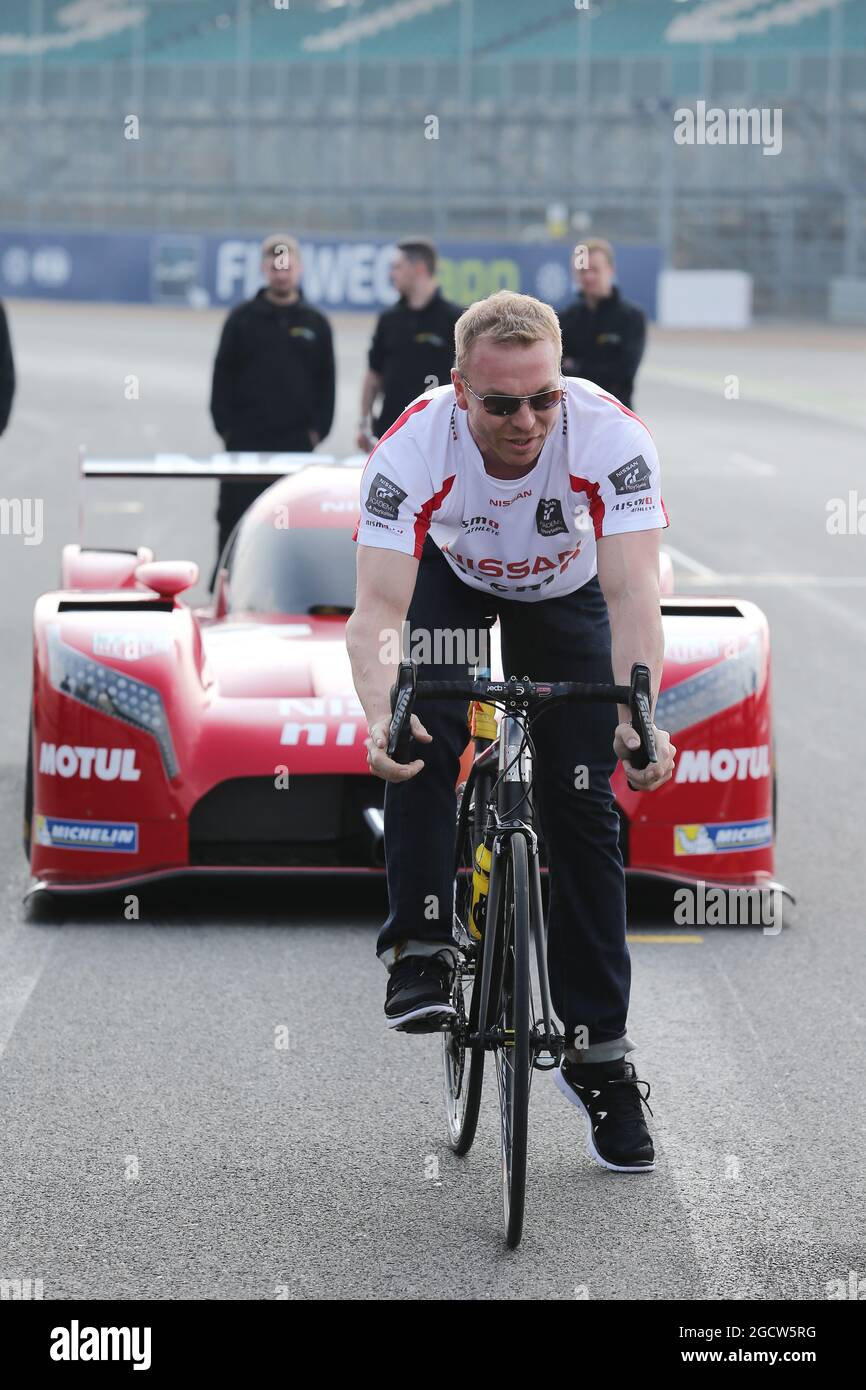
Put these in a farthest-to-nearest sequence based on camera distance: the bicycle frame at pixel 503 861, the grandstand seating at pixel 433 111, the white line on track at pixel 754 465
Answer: the grandstand seating at pixel 433 111 → the white line on track at pixel 754 465 → the bicycle frame at pixel 503 861

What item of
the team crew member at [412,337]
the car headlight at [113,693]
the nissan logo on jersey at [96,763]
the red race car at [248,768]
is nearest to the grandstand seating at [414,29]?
the team crew member at [412,337]

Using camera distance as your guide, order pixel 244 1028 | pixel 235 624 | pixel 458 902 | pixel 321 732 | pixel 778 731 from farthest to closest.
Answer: pixel 778 731 < pixel 235 624 < pixel 321 732 < pixel 244 1028 < pixel 458 902

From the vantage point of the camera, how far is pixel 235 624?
280 inches

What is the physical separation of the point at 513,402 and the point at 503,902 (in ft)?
3.02

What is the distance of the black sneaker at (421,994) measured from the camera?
4188mm

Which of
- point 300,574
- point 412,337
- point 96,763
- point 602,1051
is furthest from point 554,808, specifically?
point 412,337

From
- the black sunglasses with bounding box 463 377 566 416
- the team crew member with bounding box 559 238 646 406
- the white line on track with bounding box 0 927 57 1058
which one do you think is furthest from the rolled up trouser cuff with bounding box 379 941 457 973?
the team crew member with bounding box 559 238 646 406

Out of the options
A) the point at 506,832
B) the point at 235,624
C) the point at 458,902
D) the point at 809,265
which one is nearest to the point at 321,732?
the point at 235,624

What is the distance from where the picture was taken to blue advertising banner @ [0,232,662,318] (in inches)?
1780

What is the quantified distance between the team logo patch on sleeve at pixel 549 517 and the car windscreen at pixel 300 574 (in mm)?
3060

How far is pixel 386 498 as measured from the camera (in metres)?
4.07

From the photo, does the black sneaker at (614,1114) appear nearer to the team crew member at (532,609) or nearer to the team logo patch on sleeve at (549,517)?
the team crew member at (532,609)

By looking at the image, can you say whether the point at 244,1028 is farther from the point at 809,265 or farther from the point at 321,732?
the point at 809,265

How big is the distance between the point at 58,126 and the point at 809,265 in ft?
60.9
